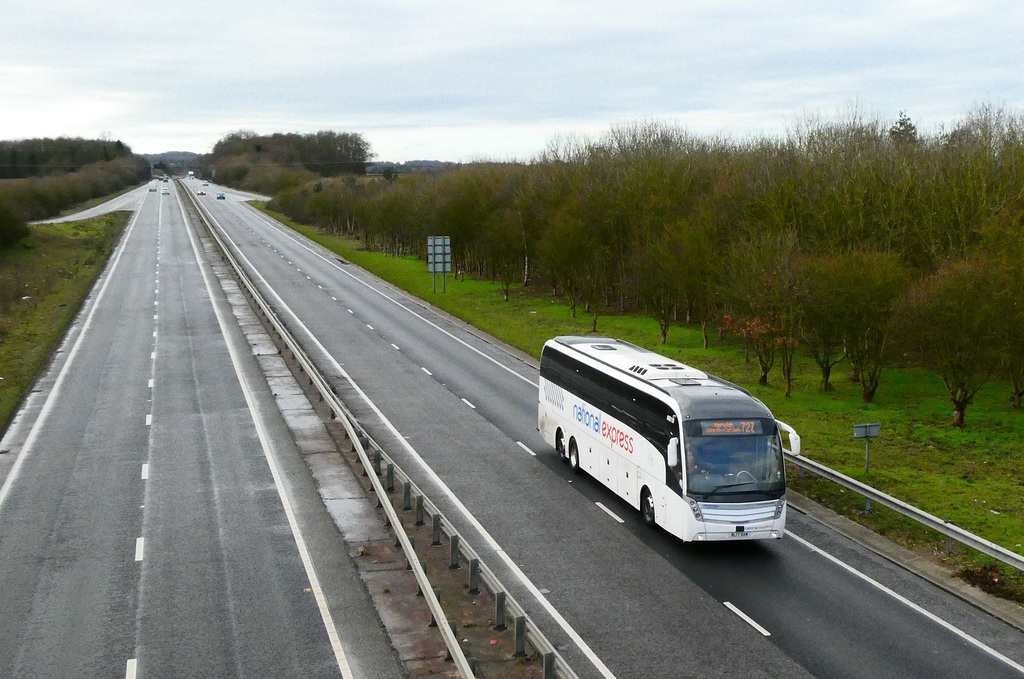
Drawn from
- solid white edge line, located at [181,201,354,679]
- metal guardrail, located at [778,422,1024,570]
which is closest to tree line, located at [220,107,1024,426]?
metal guardrail, located at [778,422,1024,570]

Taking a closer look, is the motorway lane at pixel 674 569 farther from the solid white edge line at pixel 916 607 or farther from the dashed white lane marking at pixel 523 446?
the dashed white lane marking at pixel 523 446

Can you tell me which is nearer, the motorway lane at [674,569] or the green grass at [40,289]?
the motorway lane at [674,569]

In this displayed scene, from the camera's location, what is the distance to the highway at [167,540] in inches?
543

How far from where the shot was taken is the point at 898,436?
28.5 meters

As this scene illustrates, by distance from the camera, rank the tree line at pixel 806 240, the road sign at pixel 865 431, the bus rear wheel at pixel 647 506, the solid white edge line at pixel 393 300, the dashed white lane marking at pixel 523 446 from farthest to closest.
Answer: the solid white edge line at pixel 393 300 → the tree line at pixel 806 240 → the dashed white lane marking at pixel 523 446 → the road sign at pixel 865 431 → the bus rear wheel at pixel 647 506

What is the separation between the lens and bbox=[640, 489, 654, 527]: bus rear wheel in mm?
19312

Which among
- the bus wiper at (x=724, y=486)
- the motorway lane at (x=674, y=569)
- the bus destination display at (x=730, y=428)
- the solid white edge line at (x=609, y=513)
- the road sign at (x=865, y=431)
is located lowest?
the solid white edge line at (x=609, y=513)

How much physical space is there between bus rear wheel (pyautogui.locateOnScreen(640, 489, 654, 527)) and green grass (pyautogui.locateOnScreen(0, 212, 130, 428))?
20.2 metres

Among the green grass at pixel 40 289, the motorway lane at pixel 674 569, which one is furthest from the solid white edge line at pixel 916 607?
the green grass at pixel 40 289

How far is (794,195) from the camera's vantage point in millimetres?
43375

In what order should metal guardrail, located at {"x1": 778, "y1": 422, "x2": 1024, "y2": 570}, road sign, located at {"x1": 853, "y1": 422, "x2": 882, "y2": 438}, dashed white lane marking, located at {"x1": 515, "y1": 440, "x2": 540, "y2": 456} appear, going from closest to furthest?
metal guardrail, located at {"x1": 778, "y1": 422, "x2": 1024, "y2": 570} → road sign, located at {"x1": 853, "y1": 422, "x2": 882, "y2": 438} → dashed white lane marking, located at {"x1": 515, "y1": 440, "x2": 540, "y2": 456}

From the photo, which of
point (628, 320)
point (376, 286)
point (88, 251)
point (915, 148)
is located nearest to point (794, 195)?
point (915, 148)

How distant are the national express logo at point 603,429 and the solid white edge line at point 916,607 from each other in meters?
3.89

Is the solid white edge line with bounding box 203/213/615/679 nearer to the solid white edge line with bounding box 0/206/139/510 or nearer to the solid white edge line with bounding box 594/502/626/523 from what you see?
the solid white edge line with bounding box 594/502/626/523
